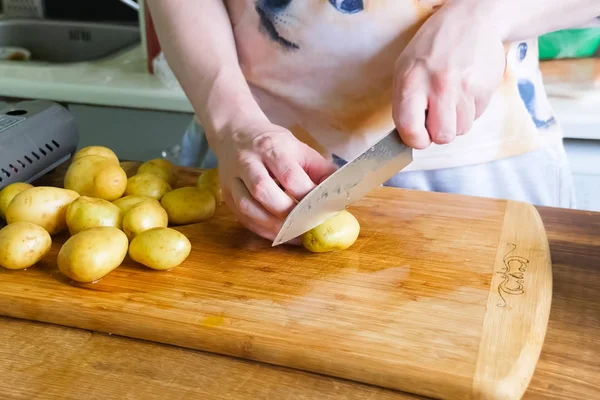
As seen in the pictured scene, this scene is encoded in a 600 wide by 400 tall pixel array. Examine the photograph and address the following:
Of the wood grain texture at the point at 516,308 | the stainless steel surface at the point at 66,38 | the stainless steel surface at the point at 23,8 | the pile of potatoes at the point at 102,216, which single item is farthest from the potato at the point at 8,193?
the stainless steel surface at the point at 23,8

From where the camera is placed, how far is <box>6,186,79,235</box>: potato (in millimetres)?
862

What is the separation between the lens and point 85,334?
0.73 metres

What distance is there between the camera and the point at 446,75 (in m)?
0.77

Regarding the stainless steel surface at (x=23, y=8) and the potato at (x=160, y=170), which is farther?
the stainless steel surface at (x=23, y=8)

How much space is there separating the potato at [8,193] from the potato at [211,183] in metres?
0.24

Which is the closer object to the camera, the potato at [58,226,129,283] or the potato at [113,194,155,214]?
the potato at [58,226,129,283]

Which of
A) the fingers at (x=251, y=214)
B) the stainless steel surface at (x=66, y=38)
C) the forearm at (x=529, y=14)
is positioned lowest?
the stainless steel surface at (x=66, y=38)

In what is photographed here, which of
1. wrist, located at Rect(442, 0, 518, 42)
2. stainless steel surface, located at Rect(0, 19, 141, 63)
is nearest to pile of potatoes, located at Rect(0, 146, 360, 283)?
wrist, located at Rect(442, 0, 518, 42)

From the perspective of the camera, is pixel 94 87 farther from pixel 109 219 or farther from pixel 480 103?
pixel 480 103

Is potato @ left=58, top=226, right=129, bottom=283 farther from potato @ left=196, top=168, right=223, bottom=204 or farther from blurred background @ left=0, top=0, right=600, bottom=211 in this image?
blurred background @ left=0, top=0, right=600, bottom=211

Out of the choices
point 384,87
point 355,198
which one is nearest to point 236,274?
point 355,198

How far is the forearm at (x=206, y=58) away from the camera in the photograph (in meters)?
0.89

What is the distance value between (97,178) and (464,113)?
497mm

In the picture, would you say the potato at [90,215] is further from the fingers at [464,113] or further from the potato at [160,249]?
the fingers at [464,113]
